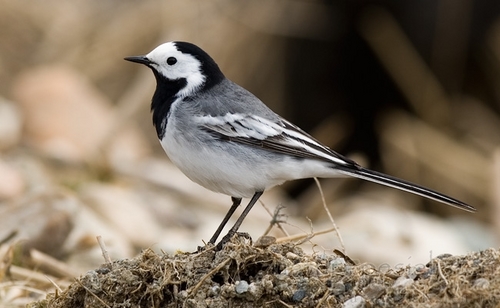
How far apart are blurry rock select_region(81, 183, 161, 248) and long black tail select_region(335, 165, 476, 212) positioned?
2839 mm

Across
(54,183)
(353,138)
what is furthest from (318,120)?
(54,183)

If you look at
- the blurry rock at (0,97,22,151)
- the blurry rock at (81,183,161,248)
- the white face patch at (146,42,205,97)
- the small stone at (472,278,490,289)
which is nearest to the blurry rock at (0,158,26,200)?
the blurry rock at (81,183,161,248)

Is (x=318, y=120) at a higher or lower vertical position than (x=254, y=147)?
higher

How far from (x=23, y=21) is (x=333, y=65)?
4.76 m

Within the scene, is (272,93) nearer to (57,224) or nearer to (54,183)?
(54,183)

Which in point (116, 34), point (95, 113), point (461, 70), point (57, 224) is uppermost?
point (461, 70)

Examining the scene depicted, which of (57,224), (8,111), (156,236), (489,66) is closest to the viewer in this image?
(57,224)

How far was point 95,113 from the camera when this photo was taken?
11.1 m

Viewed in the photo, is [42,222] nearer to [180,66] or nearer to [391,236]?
[180,66]

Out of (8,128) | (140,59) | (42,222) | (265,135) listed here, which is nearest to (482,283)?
(265,135)

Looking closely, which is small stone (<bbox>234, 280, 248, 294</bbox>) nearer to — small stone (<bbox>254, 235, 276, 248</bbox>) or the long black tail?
small stone (<bbox>254, 235, 276, 248</bbox>)

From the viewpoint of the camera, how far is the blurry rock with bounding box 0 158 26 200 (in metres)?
8.02

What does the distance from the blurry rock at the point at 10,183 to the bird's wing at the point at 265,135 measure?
3072 mm

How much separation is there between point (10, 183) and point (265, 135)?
11.3 ft
